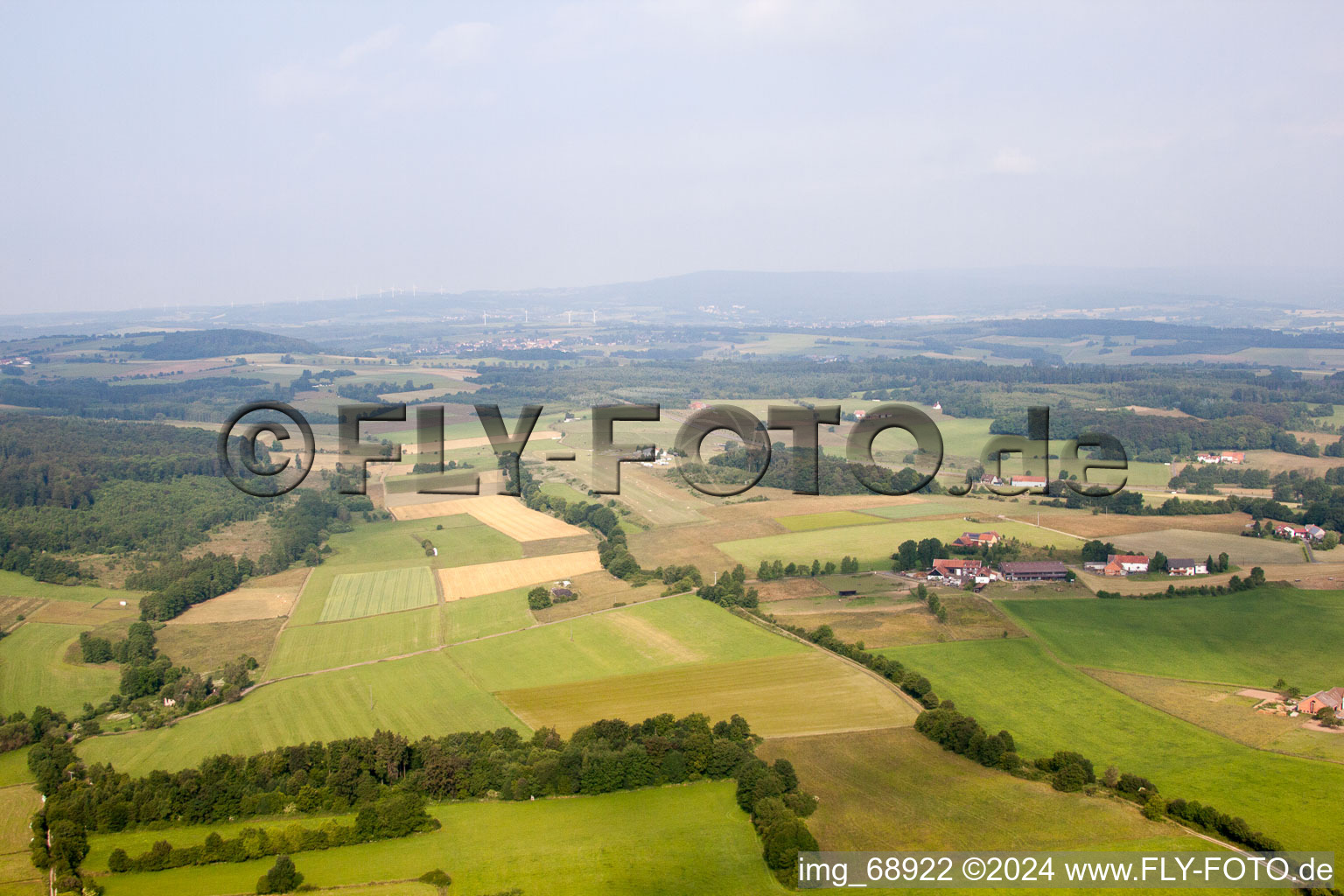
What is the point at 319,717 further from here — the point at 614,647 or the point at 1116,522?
the point at 1116,522

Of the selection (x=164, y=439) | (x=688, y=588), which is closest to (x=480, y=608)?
(x=688, y=588)

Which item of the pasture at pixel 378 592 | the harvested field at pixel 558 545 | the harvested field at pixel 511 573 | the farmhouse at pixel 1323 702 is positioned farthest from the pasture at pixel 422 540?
the farmhouse at pixel 1323 702

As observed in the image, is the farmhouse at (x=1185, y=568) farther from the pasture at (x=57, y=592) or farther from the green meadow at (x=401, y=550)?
the pasture at (x=57, y=592)

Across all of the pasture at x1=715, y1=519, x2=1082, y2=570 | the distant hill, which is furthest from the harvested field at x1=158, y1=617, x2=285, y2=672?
the distant hill

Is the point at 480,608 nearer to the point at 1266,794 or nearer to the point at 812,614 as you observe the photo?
the point at 812,614

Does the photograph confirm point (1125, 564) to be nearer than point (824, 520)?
Yes

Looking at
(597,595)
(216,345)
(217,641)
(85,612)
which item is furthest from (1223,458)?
(216,345)

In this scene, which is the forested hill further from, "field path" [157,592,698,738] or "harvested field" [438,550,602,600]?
"field path" [157,592,698,738]
